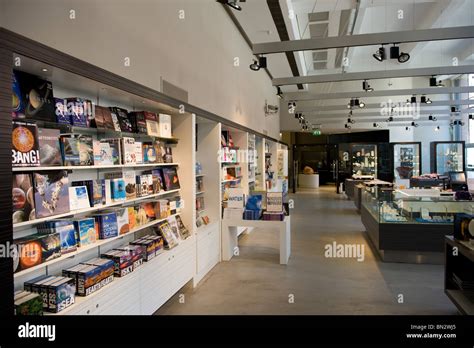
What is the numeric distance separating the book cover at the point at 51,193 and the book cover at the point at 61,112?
42 centimetres

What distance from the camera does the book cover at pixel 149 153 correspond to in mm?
3978

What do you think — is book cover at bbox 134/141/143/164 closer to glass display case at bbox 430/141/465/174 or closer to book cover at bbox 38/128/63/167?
book cover at bbox 38/128/63/167

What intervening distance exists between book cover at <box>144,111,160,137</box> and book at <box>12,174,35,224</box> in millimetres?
1808

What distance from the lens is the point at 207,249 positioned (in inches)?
208

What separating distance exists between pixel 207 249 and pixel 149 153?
6.47 feet

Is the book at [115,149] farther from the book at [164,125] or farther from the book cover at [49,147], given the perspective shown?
the book at [164,125]

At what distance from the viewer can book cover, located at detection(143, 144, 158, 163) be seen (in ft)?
13.1

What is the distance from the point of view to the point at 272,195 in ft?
20.0

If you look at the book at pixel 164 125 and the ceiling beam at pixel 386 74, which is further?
the ceiling beam at pixel 386 74

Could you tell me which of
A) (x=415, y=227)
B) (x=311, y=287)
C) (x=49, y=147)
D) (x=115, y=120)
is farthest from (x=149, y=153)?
(x=415, y=227)

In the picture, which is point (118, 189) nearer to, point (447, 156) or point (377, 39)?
point (377, 39)

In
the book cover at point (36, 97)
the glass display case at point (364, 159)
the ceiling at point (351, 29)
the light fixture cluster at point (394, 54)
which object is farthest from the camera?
the glass display case at point (364, 159)

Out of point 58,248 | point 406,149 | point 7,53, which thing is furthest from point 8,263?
point 406,149

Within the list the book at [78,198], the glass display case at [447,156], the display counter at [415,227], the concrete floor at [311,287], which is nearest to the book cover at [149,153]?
the book at [78,198]
